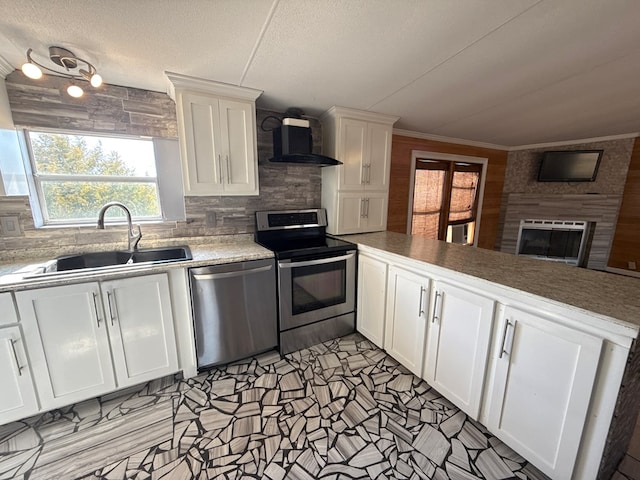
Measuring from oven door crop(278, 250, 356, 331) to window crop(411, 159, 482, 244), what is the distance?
1.79m

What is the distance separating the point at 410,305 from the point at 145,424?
6.31 ft

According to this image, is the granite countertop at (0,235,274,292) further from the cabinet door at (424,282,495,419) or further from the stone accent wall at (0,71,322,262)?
the cabinet door at (424,282,495,419)

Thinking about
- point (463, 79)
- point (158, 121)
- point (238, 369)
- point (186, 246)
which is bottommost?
point (238, 369)

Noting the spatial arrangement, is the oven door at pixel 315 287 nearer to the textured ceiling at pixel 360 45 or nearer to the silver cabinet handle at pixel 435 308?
the silver cabinet handle at pixel 435 308

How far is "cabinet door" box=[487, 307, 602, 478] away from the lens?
42.9 inches

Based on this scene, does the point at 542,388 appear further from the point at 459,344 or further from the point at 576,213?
the point at 576,213

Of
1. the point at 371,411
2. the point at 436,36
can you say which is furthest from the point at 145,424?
the point at 436,36

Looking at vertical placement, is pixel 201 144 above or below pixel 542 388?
above

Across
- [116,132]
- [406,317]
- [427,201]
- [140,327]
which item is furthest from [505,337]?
[116,132]

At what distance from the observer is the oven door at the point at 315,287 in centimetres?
213

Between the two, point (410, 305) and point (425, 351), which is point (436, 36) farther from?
point (425, 351)

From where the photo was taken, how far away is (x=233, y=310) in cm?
198

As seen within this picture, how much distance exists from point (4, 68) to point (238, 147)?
57.7 inches

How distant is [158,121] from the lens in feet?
6.94
